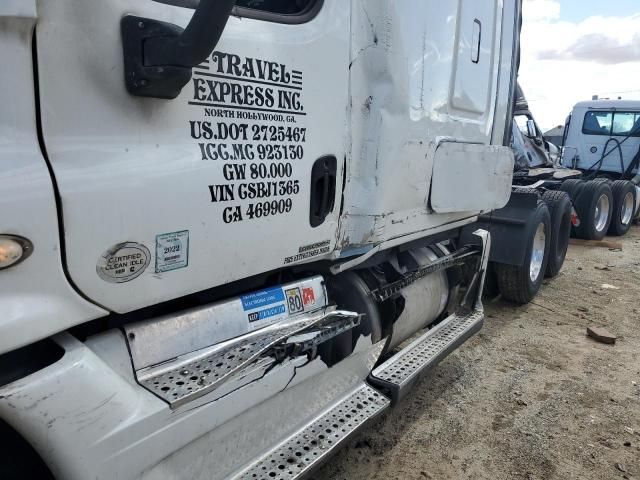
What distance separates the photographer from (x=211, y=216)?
1707 millimetres

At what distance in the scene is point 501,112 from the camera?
3.65m

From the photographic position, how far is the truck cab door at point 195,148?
4.40 ft

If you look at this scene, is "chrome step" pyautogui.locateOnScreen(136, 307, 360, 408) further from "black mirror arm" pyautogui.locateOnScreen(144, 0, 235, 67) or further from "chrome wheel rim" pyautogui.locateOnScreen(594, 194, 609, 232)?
"chrome wheel rim" pyautogui.locateOnScreen(594, 194, 609, 232)

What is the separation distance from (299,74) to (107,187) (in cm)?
88

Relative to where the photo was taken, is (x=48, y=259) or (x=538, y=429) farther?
(x=538, y=429)

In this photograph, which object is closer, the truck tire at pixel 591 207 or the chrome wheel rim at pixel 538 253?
the chrome wheel rim at pixel 538 253

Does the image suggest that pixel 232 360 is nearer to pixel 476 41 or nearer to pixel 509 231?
pixel 476 41

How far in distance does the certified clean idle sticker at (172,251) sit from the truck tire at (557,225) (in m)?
5.50

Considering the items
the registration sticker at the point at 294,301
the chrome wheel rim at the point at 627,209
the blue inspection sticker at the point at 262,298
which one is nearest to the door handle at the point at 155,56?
the blue inspection sticker at the point at 262,298

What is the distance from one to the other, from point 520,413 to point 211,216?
2.65 m

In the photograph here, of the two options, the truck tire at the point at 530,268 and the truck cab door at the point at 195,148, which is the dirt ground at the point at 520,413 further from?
the truck cab door at the point at 195,148

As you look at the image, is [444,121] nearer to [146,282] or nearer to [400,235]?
[400,235]

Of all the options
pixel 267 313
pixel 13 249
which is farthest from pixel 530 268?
pixel 13 249

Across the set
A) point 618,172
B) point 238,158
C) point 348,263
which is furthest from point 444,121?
point 618,172
